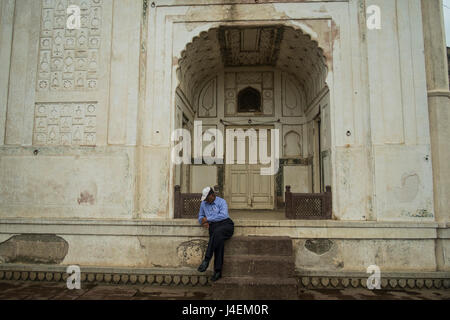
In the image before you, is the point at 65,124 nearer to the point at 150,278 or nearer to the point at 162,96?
the point at 162,96

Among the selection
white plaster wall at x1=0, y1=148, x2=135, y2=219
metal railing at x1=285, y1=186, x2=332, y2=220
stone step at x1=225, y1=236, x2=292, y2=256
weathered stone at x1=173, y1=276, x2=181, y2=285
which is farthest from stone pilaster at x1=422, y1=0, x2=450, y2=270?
white plaster wall at x1=0, y1=148, x2=135, y2=219

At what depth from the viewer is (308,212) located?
588 cm

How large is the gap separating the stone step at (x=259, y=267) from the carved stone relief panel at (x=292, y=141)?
408cm

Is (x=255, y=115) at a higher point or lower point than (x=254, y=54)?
lower

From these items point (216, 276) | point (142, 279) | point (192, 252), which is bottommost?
point (142, 279)

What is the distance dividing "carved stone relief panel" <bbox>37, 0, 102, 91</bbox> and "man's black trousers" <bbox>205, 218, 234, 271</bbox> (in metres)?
3.47

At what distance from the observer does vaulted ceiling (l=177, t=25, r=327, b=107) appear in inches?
254

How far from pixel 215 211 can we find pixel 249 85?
15.4 feet

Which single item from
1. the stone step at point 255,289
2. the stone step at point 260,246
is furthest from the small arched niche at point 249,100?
the stone step at point 255,289

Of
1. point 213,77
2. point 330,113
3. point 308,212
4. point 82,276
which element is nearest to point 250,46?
point 213,77

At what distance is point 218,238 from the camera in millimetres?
5102

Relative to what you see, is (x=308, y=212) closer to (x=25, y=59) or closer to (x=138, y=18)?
(x=138, y=18)

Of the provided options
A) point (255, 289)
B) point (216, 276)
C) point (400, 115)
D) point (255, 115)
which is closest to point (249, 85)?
point (255, 115)

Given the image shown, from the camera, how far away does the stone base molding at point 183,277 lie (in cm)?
535
